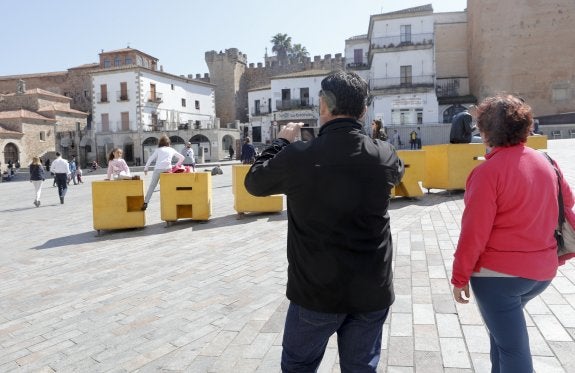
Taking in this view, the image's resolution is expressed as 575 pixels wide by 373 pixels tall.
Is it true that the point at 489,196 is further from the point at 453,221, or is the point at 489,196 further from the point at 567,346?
the point at 453,221

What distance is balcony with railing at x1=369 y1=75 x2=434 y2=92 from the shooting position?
116ft

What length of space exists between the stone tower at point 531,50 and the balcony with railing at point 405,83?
723 centimetres

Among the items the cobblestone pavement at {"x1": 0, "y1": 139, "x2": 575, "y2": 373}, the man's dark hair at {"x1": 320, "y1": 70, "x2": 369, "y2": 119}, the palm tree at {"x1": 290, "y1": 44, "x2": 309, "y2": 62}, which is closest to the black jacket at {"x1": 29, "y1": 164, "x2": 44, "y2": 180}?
the cobblestone pavement at {"x1": 0, "y1": 139, "x2": 575, "y2": 373}

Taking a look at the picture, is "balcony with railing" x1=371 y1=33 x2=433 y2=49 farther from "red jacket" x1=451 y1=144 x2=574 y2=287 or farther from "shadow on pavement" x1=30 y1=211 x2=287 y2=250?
"red jacket" x1=451 y1=144 x2=574 y2=287

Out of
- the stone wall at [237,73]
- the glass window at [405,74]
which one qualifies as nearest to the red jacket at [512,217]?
the glass window at [405,74]

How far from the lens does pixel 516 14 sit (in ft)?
125

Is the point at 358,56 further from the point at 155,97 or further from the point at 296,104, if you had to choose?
the point at 155,97

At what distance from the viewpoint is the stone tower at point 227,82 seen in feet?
183

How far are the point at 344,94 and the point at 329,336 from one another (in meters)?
1.10

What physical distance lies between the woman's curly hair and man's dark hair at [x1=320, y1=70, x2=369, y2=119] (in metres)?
0.71

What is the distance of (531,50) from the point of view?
3819 cm

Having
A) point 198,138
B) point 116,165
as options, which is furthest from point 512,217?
point 198,138

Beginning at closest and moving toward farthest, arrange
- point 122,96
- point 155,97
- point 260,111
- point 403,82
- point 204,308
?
1. point 204,308
2. point 403,82
3. point 122,96
4. point 155,97
5. point 260,111

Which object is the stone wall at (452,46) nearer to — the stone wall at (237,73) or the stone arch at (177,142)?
the stone wall at (237,73)
